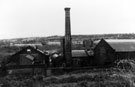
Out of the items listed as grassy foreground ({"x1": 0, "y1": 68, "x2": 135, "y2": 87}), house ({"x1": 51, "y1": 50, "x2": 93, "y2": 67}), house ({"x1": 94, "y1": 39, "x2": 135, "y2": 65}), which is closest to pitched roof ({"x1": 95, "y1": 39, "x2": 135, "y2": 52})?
house ({"x1": 94, "y1": 39, "x2": 135, "y2": 65})

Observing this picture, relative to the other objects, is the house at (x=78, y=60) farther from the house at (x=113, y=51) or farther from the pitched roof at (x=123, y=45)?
the pitched roof at (x=123, y=45)

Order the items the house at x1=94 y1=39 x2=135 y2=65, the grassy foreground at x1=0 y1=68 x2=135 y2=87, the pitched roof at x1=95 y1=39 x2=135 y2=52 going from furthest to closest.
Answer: the pitched roof at x1=95 y1=39 x2=135 y2=52 → the house at x1=94 y1=39 x2=135 y2=65 → the grassy foreground at x1=0 y1=68 x2=135 y2=87

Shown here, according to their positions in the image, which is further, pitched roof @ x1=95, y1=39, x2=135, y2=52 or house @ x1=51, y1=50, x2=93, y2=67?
house @ x1=51, y1=50, x2=93, y2=67

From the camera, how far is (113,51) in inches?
1238

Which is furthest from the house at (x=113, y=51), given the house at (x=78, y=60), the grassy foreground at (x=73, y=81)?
the grassy foreground at (x=73, y=81)

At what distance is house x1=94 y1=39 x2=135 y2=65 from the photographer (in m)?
31.4

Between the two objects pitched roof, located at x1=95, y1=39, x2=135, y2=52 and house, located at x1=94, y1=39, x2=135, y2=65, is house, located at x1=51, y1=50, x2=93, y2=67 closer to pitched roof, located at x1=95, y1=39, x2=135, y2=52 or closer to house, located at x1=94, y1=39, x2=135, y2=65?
house, located at x1=94, y1=39, x2=135, y2=65

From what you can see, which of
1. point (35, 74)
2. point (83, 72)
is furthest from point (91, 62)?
point (35, 74)

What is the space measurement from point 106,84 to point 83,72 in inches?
338

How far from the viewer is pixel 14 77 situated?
27562mm

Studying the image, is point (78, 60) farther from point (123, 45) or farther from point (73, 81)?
point (73, 81)

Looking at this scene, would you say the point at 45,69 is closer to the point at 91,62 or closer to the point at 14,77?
the point at 14,77

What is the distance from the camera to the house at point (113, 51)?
103 ft

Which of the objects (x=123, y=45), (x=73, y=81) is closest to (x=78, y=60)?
(x=123, y=45)
